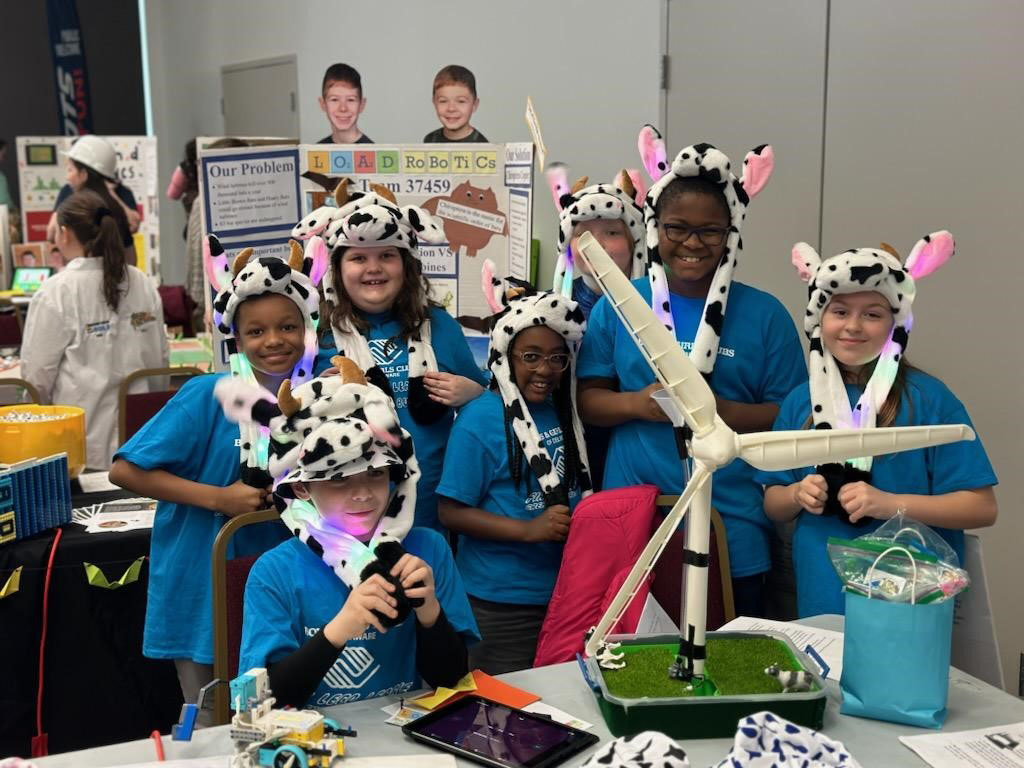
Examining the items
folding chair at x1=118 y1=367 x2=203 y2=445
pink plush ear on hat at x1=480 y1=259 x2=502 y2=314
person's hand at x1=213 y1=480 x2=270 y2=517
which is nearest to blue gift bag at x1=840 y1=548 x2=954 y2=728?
person's hand at x1=213 y1=480 x2=270 y2=517

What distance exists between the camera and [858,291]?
229cm

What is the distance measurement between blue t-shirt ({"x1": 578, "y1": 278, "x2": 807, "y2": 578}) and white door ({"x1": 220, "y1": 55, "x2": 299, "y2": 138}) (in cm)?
692

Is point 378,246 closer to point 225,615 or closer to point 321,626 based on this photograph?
point 225,615

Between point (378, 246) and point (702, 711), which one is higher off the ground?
point (378, 246)

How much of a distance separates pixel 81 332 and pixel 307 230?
188 centimetres

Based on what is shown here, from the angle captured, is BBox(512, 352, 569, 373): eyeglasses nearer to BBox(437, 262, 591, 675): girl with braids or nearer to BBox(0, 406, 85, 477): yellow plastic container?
BBox(437, 262, 591, 675): girl with braids

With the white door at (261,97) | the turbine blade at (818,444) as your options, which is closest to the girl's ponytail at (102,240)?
the turbine blade at (818,444)

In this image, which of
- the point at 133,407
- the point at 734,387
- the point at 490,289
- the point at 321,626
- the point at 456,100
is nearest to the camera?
the point at 321,626

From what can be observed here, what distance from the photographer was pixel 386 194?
2980mm

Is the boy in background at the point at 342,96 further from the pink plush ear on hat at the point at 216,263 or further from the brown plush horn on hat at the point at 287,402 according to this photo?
the brown plush horn on hat at the point at 287,402

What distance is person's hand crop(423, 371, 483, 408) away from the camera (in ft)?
9.00

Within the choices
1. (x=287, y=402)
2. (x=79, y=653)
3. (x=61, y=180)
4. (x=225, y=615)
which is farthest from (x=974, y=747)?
(x=61, y=180)

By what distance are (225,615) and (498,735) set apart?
0.70 m

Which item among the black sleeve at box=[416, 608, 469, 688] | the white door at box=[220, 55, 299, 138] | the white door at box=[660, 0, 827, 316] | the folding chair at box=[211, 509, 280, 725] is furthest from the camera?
the white door at box=[220, 55, 299, 138]
